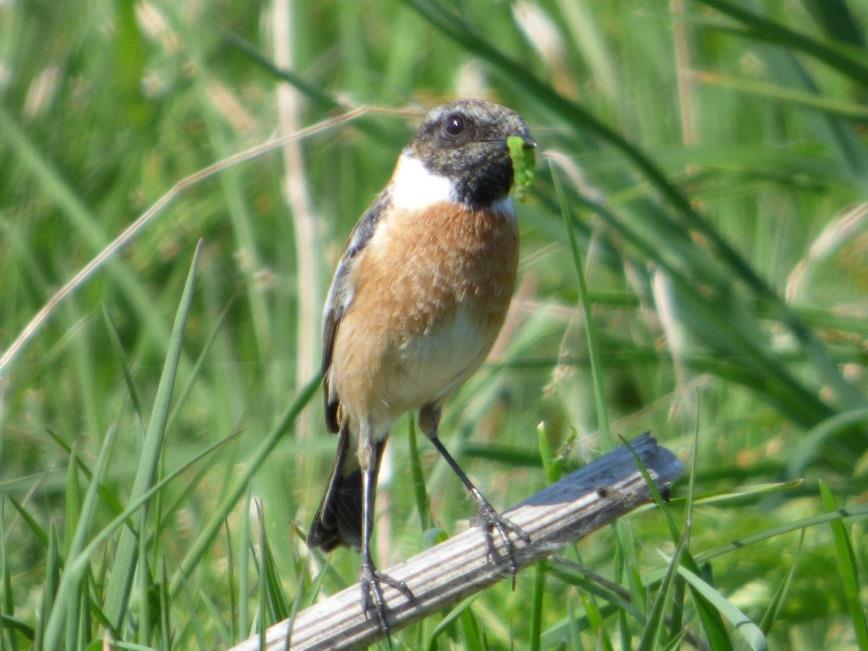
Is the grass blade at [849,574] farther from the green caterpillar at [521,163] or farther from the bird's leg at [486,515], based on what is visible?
the green caterpillar at [521,163]

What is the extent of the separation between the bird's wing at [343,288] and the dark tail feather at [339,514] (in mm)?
185

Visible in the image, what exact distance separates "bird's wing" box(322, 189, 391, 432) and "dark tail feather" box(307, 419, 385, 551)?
7.3 inches

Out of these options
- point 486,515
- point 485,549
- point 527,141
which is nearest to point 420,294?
point 527,141

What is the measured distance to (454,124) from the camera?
4.21 metres

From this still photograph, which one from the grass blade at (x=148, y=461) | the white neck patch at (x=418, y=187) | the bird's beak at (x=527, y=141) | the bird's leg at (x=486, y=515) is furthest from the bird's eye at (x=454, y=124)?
the grass blade at (x=148, y=461)

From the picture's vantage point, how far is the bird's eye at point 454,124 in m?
4.19

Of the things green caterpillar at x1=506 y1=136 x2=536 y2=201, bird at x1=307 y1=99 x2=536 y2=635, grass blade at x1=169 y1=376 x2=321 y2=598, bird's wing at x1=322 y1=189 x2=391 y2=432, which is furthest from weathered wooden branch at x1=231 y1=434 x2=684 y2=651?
bird's wing at x1=322 y1=189 x2=391 y2=432

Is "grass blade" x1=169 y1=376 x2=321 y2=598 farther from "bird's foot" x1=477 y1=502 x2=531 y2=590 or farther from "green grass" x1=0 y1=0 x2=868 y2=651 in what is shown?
"bird's foot" x1=477 y1=502 x2=531 y2=590

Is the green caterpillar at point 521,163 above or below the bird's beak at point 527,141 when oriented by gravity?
below

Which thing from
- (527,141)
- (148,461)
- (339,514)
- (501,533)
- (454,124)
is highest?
(454,124)

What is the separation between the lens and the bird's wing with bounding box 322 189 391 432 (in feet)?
13.8

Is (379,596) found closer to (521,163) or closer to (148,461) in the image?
(148,461)

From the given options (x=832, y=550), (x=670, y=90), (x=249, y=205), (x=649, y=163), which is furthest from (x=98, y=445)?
(x=670, y=90)

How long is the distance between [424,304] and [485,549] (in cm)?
103
